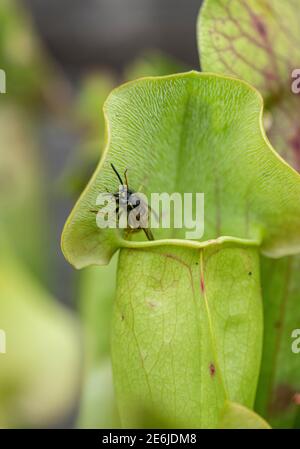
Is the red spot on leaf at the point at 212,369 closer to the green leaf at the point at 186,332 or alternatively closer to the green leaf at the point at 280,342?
the green leaf at the point at 186,332

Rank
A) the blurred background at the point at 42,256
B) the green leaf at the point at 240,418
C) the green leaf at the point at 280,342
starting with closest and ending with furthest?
the green leaf at the point at 240,418 → the green leaf at the point at 280,342 → the blurred background at the point at 42,256

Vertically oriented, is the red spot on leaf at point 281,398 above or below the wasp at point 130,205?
below

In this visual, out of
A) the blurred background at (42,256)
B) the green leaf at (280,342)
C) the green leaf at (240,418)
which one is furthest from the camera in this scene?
the blurred background at (42,256)

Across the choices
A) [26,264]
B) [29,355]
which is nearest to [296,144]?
[29,355]

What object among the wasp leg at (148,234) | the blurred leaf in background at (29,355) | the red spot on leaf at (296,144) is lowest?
the blurred leaf in background at (29,355)

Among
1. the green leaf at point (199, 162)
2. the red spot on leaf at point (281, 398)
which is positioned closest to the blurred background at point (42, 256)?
the red spot on leaf at point (281, 398)

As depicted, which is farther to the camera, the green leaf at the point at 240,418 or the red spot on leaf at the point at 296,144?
the red spot on leaf at the point at 296,144
